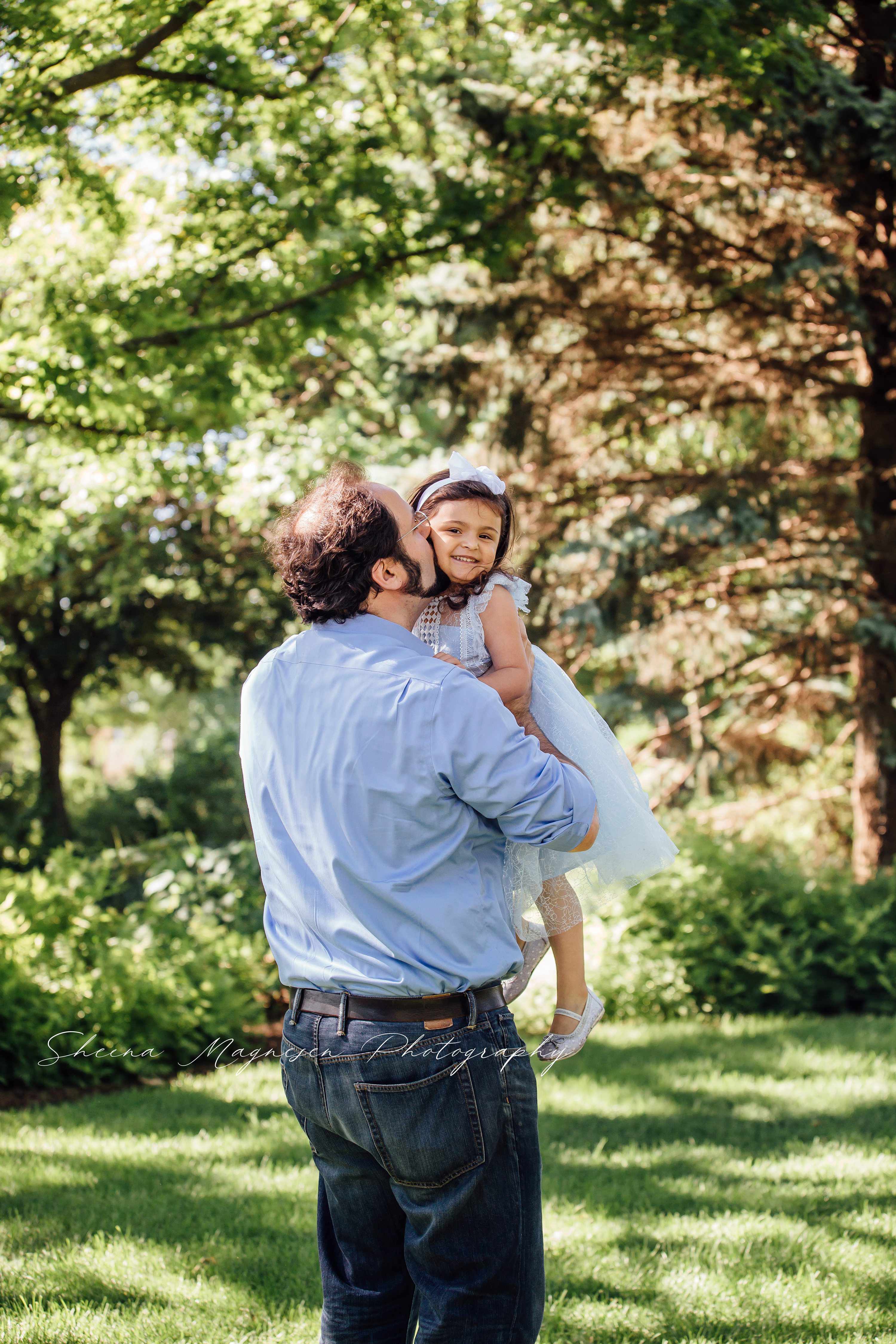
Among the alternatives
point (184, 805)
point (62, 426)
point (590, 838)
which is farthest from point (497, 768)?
point (184, 805)

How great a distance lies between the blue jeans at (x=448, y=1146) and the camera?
5.82ft

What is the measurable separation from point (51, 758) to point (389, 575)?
12.5 m

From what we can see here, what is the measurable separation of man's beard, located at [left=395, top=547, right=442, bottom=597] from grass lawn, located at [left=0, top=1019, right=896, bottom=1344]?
86.7 inches

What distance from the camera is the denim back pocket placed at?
177 centimetres

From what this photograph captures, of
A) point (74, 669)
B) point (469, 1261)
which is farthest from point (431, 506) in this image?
point (74, 669)

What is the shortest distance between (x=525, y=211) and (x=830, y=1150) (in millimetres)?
5633

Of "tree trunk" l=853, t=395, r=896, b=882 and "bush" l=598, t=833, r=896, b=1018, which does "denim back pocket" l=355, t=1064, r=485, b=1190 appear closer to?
"bush" l=598, t=833, r=896, b=1018

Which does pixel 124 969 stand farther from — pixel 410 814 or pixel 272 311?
pixel 410 814

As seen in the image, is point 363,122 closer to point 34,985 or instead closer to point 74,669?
point 34,985

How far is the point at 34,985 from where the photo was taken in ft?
18.2

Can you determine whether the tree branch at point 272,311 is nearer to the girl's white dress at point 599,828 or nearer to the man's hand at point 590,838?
the girl's white dress at point 599,828

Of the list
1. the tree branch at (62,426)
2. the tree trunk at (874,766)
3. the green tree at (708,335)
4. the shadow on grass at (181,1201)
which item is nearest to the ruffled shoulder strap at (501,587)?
the shadow on grass at (181,1201)

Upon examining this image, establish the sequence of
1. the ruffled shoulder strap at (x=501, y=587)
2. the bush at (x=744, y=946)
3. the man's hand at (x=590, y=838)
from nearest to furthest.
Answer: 1. the man's hand at (x=590, y=838)
2. the ruffled shoulder strap at (x=501, y=587)
3. the bush at (x=744, y=946)

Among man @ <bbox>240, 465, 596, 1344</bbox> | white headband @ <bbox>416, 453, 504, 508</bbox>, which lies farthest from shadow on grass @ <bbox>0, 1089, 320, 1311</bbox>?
white headband @ <bbox>416, 453, 504, 508</bbox>
